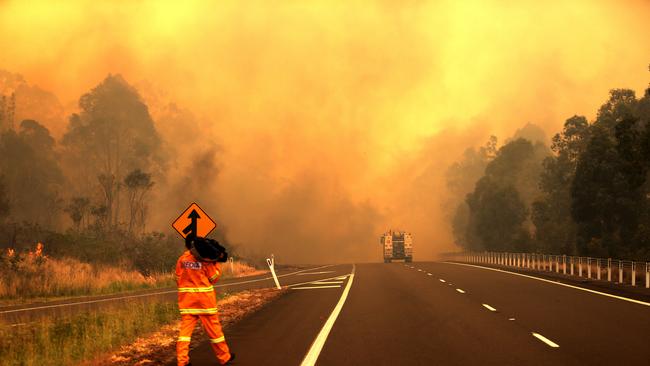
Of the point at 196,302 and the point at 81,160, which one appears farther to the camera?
the point at 81,160

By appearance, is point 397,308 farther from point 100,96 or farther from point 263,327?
point 100,96

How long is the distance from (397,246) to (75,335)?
2705 inches

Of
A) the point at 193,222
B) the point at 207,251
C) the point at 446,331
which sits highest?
the point at 193,222

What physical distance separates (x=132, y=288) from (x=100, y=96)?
7240 cm

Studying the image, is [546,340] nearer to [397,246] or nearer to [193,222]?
[193,222]

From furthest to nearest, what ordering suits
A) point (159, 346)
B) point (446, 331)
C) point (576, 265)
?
1. point (576, 265)
2. point (446, 331)
3. point (159, 346)

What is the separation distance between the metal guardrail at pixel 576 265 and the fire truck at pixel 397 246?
6894mm

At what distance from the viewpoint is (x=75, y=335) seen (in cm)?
1566

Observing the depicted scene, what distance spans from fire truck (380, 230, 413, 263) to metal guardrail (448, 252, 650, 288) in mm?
6894

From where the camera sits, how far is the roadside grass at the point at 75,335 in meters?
12.7

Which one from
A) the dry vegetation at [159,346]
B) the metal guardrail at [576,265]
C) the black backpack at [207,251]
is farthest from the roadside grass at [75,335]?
the metal guardrail at [576,265]

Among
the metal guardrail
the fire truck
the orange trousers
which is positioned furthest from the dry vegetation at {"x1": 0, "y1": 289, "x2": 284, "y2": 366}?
the fire truck

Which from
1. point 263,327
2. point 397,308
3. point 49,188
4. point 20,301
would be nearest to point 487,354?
point 263,327

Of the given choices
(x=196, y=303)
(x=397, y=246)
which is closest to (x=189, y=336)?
(x=196, y=303)
